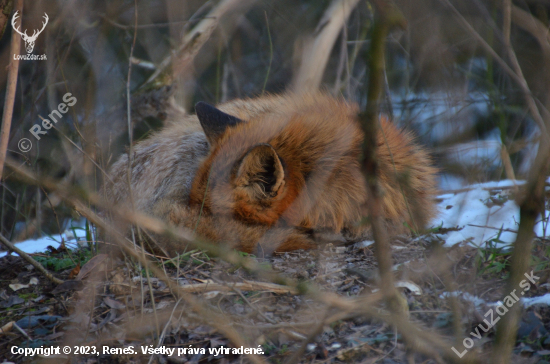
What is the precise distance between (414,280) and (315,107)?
1961 millimetres

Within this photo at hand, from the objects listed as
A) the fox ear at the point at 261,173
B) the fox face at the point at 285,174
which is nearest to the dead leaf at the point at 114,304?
the fox face at the point at 285,174

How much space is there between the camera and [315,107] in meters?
3.77

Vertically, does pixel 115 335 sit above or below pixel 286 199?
below

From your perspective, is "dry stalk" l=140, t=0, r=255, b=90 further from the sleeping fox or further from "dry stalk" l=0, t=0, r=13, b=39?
"dry stalk" l=0, t=0, r=13, b=39

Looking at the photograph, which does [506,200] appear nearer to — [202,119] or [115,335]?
[202,119]

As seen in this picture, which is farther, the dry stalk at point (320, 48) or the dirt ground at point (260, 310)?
the dry stalk at point (320, 48)

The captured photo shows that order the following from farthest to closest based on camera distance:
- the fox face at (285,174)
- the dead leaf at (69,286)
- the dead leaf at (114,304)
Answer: the fox face at (285,174) → the dead leaf at (69,286) → the dead leaf at (114,304)

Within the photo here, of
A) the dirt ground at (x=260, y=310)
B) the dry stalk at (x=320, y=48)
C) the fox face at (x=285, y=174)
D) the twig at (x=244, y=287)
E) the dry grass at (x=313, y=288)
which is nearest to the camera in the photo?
the dry grass at (x=313, y=288)

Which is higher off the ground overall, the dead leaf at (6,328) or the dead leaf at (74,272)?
the dead leaf at (74,272)

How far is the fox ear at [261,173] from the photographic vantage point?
2754mm

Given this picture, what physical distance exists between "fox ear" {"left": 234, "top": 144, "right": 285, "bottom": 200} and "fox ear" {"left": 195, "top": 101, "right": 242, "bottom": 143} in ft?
2.11

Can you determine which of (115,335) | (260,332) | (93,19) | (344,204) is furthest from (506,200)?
(93,19)

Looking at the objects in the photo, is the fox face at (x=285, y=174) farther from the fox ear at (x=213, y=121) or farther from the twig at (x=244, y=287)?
the twig at (x=244, y=287)

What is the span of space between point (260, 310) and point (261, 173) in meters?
1.03
